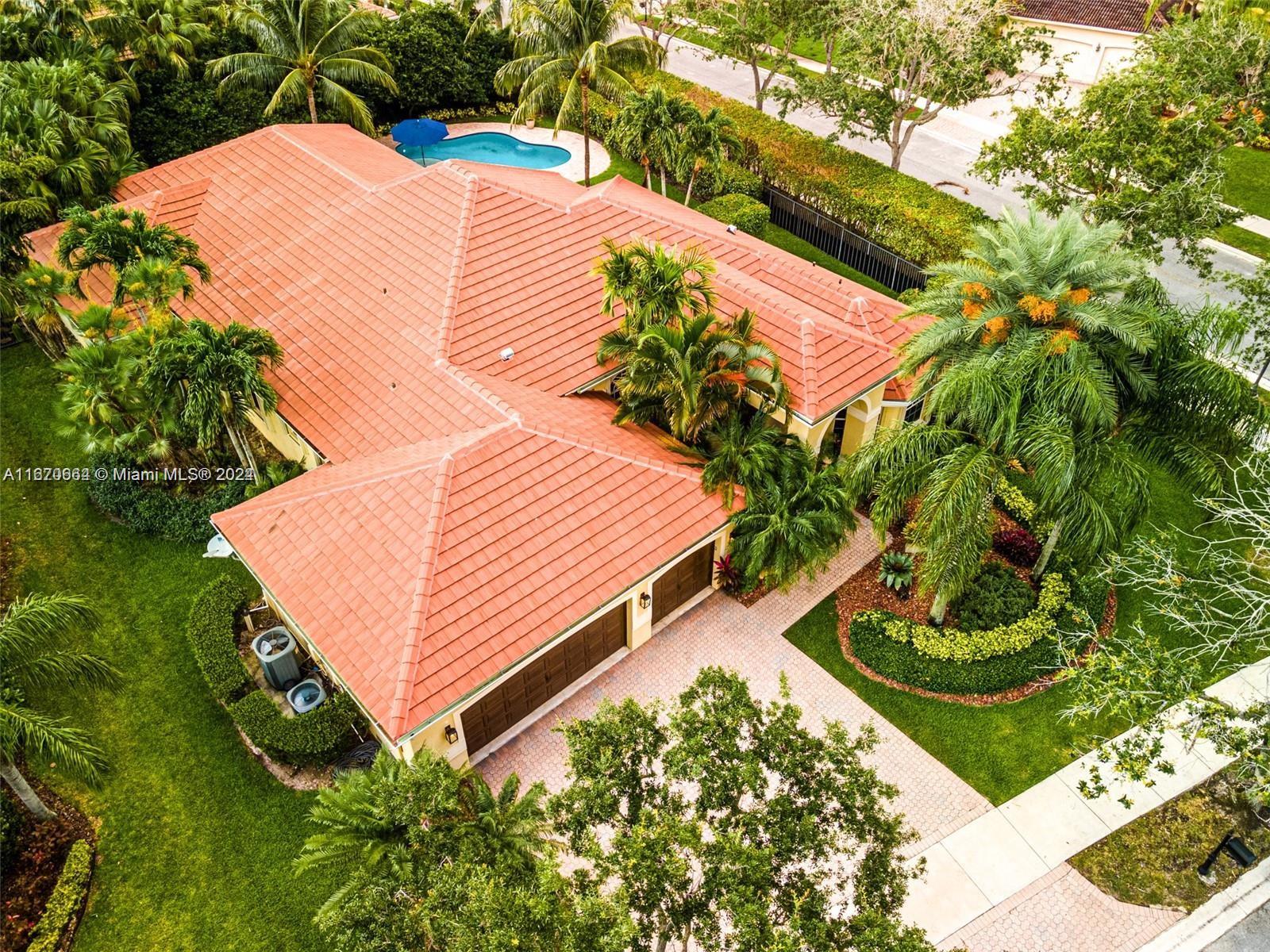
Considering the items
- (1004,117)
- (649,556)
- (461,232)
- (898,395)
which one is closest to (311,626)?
(649,556)

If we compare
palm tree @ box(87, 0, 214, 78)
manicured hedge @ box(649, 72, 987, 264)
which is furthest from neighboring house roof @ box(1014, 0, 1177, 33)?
palm tree @ box(87, 0, 214, 78)

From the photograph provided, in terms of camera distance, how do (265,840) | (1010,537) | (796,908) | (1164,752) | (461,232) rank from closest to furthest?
(796,908) → (265,840) → (1164,752) → (1010,537) → (461,232)

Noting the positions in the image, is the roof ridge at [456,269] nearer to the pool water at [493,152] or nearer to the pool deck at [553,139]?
the pool deck at [553,139]

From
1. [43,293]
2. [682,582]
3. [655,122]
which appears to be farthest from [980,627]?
[43,293]

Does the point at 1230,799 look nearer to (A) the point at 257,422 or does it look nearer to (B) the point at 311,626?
(B) the point at 311,626

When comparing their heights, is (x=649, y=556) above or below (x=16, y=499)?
above

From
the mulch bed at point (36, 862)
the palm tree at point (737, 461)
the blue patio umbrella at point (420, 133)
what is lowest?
the mulch bed at point (36, 862)

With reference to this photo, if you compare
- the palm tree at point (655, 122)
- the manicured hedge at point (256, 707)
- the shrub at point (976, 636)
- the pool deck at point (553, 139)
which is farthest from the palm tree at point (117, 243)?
the pool deck at point (553, 139)
